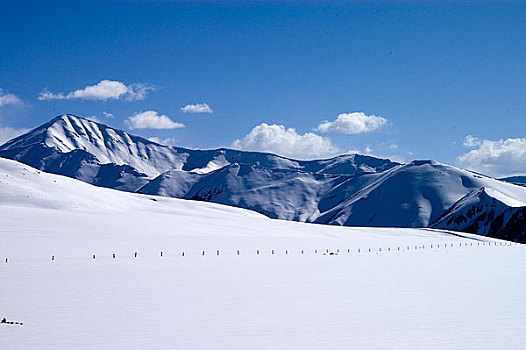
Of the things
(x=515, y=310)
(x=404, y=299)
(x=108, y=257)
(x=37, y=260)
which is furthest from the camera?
(x=108, y=257)

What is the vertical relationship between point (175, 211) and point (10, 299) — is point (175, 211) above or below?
above

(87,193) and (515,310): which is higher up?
(87,193)

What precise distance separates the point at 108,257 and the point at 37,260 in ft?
20.4

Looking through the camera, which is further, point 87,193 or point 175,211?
point 175,211

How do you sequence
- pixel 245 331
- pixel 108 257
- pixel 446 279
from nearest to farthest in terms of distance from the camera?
1. pixel 245 331
2. pixel 446 279
3. pixel 108 257

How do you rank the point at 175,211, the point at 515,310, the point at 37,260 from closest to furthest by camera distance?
the point at 515,310 → the point at 37,260 → the point at 175,211

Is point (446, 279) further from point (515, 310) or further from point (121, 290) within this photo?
point (121, 290)

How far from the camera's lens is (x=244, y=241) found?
68.5 metres

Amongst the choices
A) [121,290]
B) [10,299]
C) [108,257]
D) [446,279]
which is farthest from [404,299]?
[108,257]

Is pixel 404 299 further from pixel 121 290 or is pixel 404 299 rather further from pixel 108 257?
pixel 108 257

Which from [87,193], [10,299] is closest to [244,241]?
[10,299]

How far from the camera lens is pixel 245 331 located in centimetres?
1956

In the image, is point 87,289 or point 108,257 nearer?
point 87,289

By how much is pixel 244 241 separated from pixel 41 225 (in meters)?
25.4
